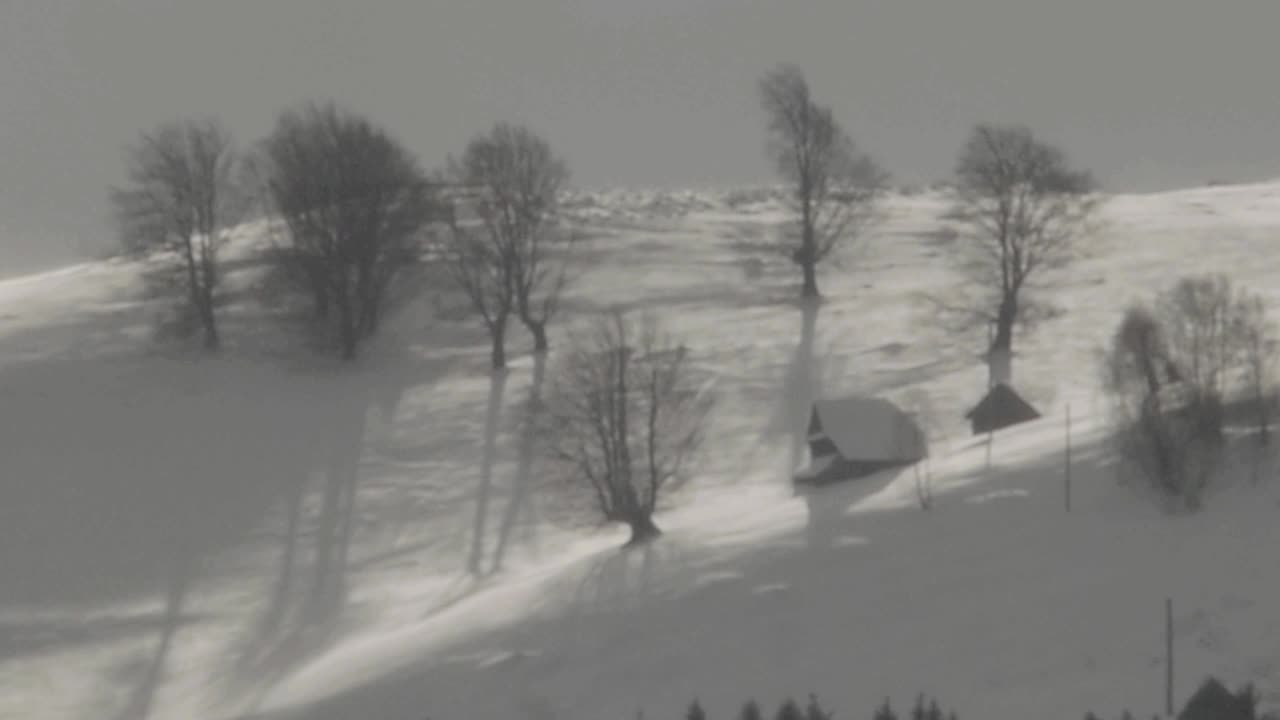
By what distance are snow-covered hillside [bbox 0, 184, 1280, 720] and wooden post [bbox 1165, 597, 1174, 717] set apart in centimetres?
20

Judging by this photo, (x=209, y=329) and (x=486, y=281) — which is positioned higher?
(x=486, y=281)

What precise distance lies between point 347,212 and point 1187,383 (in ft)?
88.8

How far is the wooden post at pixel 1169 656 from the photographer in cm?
2350

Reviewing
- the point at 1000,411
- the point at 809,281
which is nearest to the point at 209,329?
the point at 809,281

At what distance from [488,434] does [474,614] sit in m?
11.9

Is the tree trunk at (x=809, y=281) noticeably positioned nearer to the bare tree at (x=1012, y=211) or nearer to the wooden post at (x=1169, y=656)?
the bare tree at (x=1012, y=211)

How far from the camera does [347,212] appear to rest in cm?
5172

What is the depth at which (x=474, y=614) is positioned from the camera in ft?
104

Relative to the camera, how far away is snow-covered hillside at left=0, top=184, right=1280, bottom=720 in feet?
86.5

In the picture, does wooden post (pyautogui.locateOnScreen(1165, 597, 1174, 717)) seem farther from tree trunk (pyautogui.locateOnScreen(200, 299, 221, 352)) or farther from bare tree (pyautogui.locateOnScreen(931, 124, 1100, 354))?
tree trunk (pyautogui.locateOnScreen(200, 299, 221, 352))

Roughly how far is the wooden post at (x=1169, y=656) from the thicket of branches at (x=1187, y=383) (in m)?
3.82

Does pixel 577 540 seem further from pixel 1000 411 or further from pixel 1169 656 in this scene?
pixel 1169 656

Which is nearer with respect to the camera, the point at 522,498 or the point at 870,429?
the point at 870,429

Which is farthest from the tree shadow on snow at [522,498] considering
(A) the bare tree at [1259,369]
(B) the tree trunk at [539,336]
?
(A) the bare tree at [1259,369]
